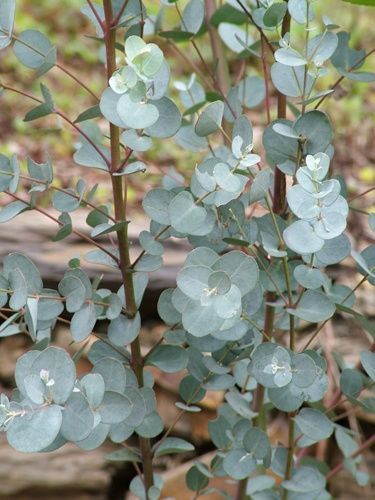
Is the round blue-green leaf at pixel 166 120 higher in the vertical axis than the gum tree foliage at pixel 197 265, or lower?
higher

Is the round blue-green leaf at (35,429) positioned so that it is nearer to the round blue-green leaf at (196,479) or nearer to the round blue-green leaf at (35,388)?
the round blue-green leaf at (35,388)

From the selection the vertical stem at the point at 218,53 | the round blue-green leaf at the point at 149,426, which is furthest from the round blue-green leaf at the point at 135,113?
the vertical stem at the point at 218,53

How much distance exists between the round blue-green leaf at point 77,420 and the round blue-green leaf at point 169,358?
0.76 feet

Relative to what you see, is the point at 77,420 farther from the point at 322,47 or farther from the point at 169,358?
the point at 322,47

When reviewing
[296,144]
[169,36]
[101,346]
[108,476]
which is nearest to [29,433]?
[101,346]

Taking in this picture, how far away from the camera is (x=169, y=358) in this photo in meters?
0.85

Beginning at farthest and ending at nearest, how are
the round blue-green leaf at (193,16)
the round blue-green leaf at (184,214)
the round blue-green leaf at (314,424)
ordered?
the round blue-green leaf at (193,16) < the round blue-green leaf at (314,424) < the round blue-green leaf at (184,214)

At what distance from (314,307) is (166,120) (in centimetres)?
23

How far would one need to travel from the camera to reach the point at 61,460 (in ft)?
5.82

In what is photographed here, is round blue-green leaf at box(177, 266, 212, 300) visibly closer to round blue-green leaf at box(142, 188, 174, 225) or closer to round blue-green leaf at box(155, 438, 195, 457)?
round blue-green leaf at box(142, 188, 174, 225)

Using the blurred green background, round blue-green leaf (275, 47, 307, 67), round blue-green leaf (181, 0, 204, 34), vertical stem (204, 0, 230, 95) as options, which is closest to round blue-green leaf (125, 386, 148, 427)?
round blue-green leaf (275, 47, 307, 67)

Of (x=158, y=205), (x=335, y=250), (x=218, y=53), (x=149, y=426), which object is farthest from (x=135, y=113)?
(x=218, y=53)

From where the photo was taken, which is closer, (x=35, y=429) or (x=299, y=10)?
(x=35, y=429)

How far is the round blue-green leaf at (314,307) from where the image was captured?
74 centimetres
